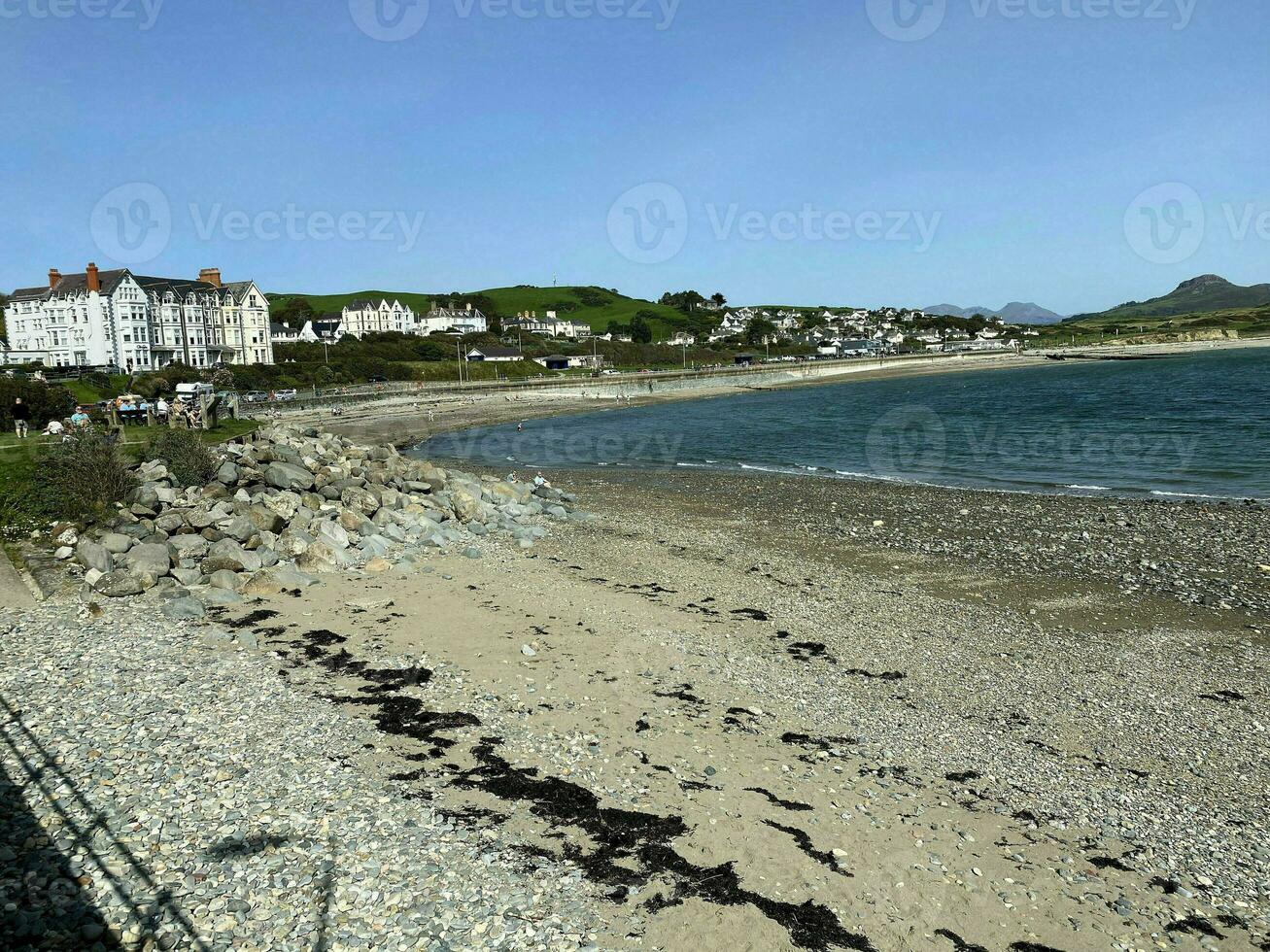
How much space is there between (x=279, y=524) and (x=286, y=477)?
343 centimetres

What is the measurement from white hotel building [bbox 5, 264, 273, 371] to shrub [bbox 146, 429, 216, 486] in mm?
68684

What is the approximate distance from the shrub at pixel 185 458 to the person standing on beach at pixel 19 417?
7035mm

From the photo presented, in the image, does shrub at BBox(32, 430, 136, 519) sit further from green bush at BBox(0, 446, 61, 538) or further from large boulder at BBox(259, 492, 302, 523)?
large boulder at BBox(259, 492, 302, 523)

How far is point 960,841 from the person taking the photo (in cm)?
718

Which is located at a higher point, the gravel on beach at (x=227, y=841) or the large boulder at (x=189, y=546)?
the large boulder at (x=189, y=546)

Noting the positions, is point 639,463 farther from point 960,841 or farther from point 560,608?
point 960,841

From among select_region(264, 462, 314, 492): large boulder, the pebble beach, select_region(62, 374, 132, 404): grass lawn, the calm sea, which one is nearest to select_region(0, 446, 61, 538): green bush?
the pebble beach

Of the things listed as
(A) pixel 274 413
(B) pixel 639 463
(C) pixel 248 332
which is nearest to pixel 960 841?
(B) pixel 639 463

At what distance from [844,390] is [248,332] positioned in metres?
77.9

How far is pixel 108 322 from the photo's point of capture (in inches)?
3041

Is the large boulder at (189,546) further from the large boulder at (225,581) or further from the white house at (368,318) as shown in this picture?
the white house at (368,318)

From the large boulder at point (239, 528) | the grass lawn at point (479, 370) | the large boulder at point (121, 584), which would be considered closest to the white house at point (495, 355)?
the grass lawn at point (479, 370)

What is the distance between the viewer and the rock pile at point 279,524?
44.9 ft

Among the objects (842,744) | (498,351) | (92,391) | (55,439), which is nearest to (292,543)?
(55,439)
